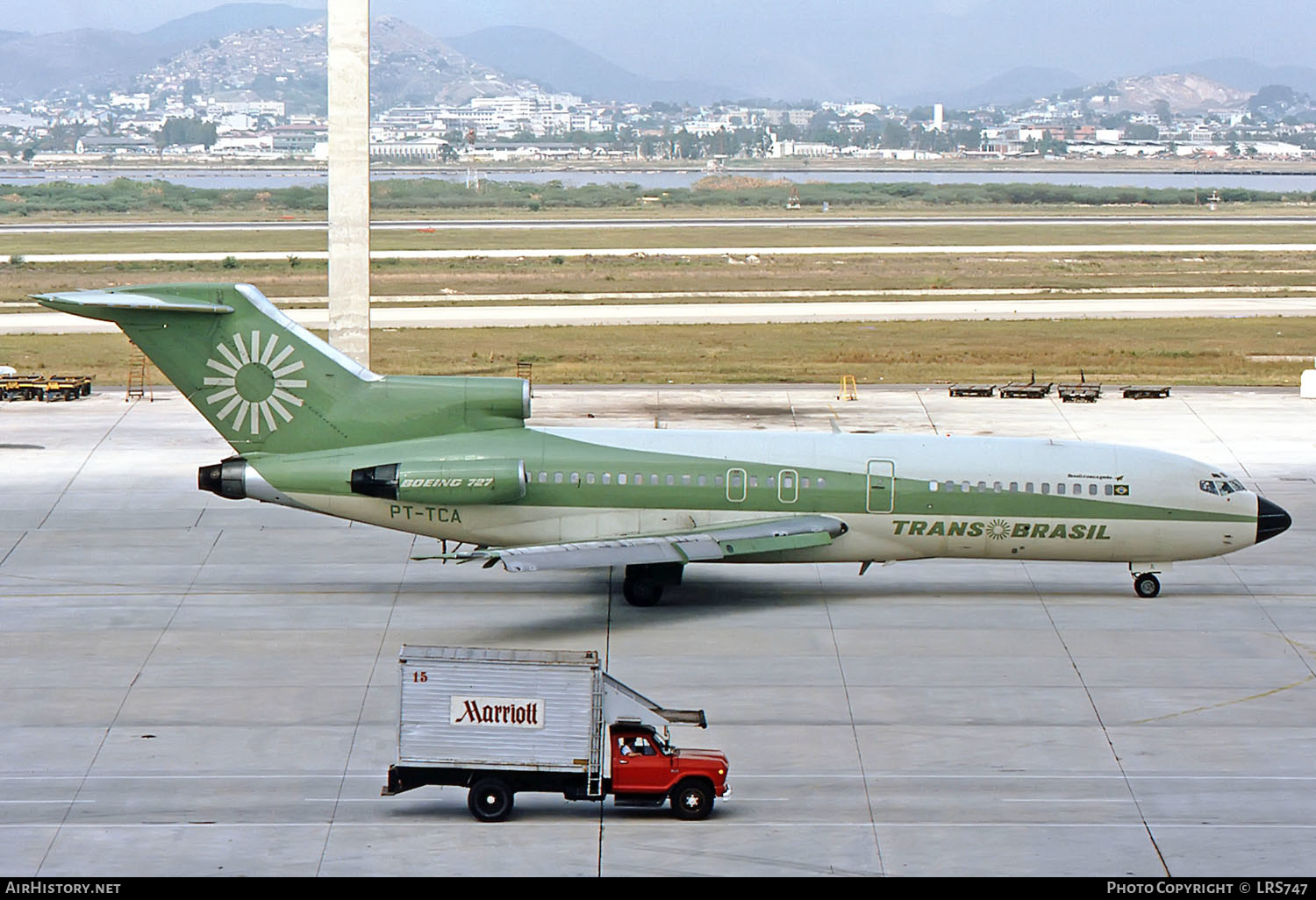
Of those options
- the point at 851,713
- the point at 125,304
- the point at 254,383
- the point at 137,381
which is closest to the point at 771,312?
the point at 137,381

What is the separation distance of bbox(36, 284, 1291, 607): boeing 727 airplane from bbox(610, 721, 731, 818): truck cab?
10989 mm

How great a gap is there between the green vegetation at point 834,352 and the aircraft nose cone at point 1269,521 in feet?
99.4

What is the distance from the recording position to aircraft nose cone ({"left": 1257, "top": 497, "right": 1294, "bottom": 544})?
3494 cm

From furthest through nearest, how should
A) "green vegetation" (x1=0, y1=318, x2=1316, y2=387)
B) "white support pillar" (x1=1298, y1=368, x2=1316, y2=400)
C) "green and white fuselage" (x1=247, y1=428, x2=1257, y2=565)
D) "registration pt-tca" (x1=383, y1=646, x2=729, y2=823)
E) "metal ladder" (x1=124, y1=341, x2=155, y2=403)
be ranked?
1. "green vegetation" (x1=0, y1=318, x2=1316, y2=387)
2. "white support pillar" (x1=1298, y1=368, x2=1316, y2=400)
3. "metal ladder" (x1=124, y1=341, x2=155, y2=403)
4. "green and white fuselage" (x1=247, y1=428, x2=1257, y2=565)
5. "registration pt-tca" (x1=383, y1=646, x2=729, y2=823)

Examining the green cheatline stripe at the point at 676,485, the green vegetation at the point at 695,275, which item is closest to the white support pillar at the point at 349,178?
the green cheatline stripe at the point at 676,485

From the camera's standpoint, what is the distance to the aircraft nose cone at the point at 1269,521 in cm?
3494

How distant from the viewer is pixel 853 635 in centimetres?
3178

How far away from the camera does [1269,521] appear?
35.0m

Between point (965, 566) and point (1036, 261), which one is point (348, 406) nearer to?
point (965, 566)

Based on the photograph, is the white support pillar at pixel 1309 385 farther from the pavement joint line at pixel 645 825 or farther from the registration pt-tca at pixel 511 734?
the registration pt-tca at pixel 511 734

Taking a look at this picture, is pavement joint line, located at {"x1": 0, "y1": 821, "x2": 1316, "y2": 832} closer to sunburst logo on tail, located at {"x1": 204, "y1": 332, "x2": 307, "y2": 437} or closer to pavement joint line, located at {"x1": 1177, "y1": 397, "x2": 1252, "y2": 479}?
sunburst logo on tail, located at {"x1": 204, "y1": 332, "x2": 307, "y2": 437}

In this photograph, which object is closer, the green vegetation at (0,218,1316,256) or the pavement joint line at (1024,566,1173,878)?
the pavement joint line at (1024,566,1173,878)

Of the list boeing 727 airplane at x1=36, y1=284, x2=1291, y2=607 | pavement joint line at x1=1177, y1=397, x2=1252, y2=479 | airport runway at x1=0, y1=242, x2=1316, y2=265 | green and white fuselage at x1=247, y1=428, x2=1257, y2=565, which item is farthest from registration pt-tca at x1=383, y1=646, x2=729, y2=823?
airport runway at x1=0, y1=242, x2=1316, y2=265
